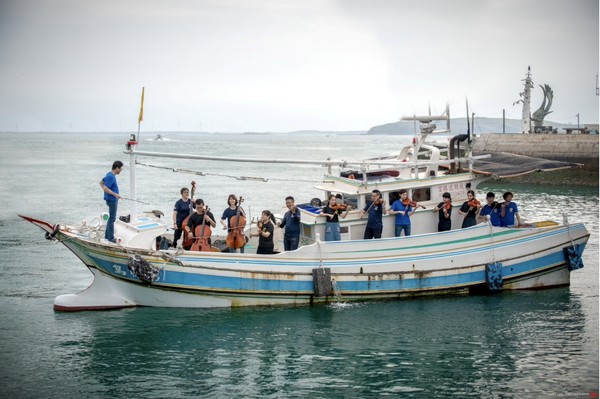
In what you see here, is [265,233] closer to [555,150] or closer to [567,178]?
[567,178]

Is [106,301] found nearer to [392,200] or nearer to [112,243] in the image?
[112,243]

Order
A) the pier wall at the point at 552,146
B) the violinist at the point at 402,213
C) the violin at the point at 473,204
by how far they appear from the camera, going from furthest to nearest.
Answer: the pier wall at the point at 552,146, the violin at the point at 473,204, the violinist at the point at 402,213

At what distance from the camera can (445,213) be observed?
63.0 feet

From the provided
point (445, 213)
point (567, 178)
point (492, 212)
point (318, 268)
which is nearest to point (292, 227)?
point (318, 268)

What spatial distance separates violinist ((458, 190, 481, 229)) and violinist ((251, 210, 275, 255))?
5.54 m

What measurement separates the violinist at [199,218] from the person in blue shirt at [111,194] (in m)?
1.95

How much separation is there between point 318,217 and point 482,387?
268 inches

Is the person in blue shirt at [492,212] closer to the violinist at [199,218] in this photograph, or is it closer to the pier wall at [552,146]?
the violinist at [199,218]

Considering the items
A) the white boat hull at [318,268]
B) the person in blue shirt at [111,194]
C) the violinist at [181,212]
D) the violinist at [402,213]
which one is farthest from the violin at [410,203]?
the person in blue shirt at [111,194]

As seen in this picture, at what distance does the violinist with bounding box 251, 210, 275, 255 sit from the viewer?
1778cm

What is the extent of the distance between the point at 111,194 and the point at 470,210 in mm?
9755

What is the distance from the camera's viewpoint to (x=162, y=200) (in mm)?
46188

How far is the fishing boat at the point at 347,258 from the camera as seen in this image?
17.4 meters

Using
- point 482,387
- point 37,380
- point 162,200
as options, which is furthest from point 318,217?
point 162,200
